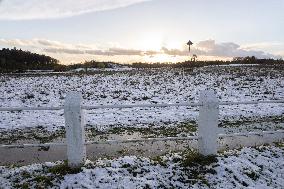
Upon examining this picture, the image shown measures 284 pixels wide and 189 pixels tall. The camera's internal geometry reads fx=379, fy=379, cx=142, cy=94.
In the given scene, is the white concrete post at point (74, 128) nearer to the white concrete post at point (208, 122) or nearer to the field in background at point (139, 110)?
the white concrete post at point (208, 122)

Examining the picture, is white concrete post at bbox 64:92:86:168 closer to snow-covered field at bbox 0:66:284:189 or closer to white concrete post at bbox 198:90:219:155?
snow-covered field at bbox 0:66:284:189

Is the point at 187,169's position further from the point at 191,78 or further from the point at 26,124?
the point at 191,78

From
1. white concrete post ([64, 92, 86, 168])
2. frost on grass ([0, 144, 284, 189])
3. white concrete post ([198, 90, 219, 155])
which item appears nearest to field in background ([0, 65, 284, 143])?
white concrete post ([198, 90, 219, 155])

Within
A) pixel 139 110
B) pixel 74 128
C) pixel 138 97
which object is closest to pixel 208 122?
pixel 74 128

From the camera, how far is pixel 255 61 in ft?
158

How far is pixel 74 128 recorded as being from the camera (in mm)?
7340

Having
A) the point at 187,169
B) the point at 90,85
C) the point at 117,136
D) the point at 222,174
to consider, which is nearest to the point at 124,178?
the point at 187,169

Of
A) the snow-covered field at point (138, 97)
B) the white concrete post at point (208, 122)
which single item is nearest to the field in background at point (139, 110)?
the snow-covered field at point (138, 97)

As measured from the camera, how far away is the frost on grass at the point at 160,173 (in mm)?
7125

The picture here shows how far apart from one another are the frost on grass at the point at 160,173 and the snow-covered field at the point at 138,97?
5750mm

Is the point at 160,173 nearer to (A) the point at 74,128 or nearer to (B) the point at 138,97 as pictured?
(A) the point at 74,128

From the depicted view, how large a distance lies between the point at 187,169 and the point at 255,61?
140 feet

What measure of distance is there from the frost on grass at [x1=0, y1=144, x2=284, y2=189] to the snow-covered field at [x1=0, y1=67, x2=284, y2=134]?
575 cm

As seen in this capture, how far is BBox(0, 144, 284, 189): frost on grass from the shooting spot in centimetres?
712
